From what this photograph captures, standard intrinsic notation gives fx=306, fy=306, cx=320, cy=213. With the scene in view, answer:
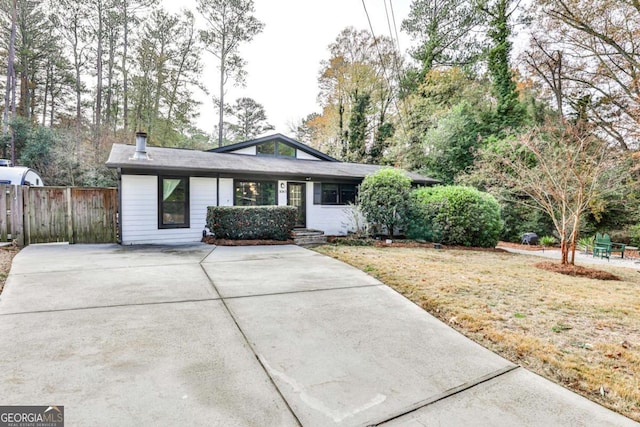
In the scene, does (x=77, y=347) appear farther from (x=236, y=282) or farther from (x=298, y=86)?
(x=298, y=86)

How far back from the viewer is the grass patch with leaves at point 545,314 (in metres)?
2.41

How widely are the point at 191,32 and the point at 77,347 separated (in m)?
23.0

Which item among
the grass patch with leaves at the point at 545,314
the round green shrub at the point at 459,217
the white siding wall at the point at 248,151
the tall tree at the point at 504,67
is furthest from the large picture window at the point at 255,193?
the tall tree at the point at 504,67

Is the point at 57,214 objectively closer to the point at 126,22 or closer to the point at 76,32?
the point at 126,22

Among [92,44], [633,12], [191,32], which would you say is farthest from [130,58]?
[633,12]

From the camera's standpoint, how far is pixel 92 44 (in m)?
18.5

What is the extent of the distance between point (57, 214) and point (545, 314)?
10941mm

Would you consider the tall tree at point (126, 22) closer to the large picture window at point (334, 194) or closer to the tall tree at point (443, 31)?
the large picture window at point (334, 194)

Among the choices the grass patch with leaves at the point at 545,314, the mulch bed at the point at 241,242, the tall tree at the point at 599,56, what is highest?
the tall tree at the point at 599,56

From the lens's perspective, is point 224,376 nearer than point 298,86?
Yes

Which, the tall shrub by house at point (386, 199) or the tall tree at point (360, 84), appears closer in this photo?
the tall shrub by house at point (386, 199)

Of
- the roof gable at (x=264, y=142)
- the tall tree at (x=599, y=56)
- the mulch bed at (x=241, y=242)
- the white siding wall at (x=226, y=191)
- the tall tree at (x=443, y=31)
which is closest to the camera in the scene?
the mulch bed at (x=241, y=242)

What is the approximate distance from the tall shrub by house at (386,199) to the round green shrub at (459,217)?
0.70 meters

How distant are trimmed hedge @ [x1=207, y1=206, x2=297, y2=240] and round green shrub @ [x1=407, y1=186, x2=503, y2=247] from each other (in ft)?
14.9
